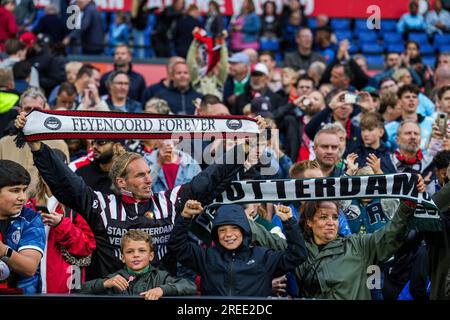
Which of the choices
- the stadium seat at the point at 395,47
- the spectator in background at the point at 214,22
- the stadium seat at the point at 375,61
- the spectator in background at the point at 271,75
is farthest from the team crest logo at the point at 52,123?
the stadium seat at the point at 395,47

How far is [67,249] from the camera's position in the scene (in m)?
7.68

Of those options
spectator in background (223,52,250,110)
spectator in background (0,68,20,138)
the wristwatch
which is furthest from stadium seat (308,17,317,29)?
the wristwatch

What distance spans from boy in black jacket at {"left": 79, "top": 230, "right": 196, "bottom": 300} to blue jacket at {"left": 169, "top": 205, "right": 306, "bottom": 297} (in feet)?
0.77

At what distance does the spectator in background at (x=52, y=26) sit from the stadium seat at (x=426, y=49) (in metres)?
6.75

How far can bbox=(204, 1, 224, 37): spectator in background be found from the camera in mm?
17781

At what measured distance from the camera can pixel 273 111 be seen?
497 inches

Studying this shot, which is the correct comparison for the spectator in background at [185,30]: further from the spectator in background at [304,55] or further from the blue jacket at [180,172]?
the blue jacket at [180,172]

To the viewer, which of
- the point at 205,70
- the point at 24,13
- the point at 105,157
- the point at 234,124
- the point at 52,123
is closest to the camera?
the point at 52,123

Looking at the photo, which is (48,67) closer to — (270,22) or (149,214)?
(270,22)

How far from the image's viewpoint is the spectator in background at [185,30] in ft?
58.5

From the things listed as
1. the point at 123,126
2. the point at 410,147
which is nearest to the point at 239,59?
the point at 410,147

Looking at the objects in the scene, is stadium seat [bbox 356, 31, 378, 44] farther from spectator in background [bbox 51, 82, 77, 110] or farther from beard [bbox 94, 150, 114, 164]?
beard [bbox 94, 150, 114, 164]

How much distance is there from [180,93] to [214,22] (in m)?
4.89
